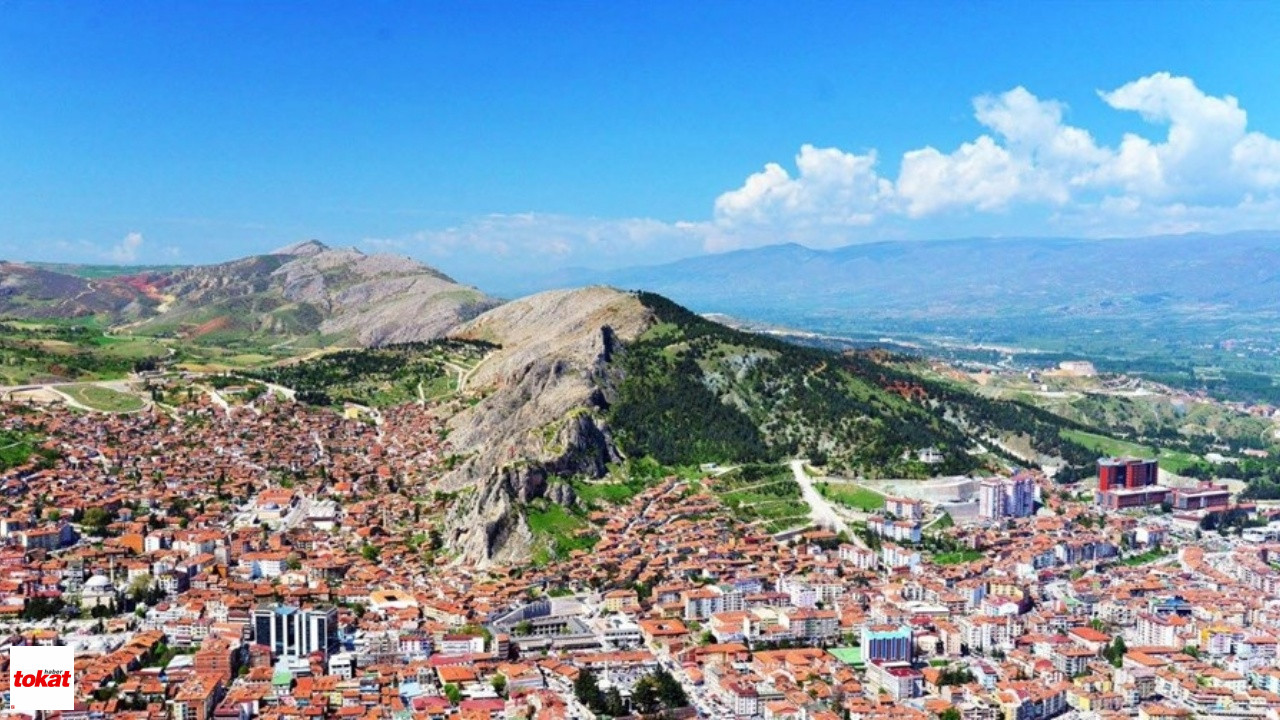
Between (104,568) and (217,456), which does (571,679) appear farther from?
(217,456)

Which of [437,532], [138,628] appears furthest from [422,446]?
[138,628]

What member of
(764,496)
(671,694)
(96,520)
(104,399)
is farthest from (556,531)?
(104,399)

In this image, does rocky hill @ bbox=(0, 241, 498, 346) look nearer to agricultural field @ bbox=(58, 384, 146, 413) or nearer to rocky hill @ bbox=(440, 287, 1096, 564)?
agricultural field @ bbox=(58, 384, 146, 413)

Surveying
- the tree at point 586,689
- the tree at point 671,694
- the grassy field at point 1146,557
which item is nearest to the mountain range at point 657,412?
the grassy field at point 1146,557

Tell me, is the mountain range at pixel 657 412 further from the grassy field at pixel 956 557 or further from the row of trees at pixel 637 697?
the row of trees at pixel 637 697
